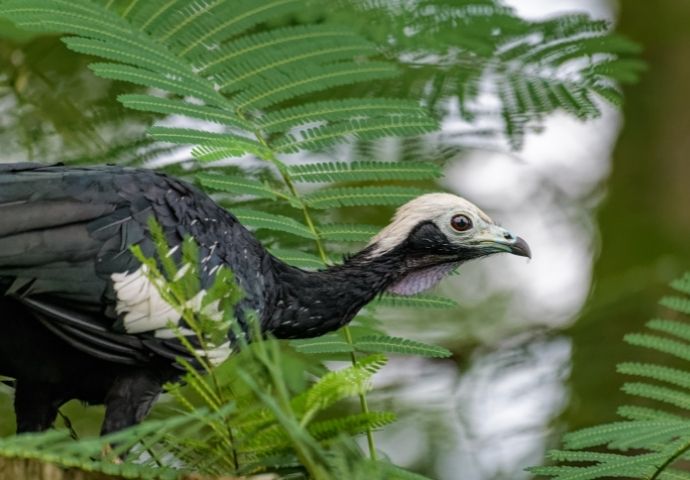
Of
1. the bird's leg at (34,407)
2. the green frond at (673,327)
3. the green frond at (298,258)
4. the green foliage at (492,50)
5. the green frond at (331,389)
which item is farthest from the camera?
the green foliage at (492,50)

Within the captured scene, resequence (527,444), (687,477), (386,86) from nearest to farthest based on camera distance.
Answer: (687,477) < (386,86) < (527,444)

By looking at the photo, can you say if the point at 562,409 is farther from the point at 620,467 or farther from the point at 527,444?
the point at 620,467

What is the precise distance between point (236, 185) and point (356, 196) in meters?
0.42

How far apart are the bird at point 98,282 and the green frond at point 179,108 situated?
0.26 m

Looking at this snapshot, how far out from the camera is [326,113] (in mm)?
4734

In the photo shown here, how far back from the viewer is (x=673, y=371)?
4.40 metres

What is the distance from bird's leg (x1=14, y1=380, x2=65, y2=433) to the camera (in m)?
4.05

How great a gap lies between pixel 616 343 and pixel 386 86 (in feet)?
7.86

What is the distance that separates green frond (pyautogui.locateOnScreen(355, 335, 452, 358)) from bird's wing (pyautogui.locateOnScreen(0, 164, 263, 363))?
26.5 inches

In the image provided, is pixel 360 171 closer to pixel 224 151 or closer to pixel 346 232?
pixel 346 232

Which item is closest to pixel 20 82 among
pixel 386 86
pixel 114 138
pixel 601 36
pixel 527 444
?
pixel 114 138

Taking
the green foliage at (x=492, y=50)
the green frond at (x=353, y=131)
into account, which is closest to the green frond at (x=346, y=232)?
the green frond at (x=353, y=131)

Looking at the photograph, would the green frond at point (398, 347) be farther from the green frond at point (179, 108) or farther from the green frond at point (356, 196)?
the green frond at point (179, 108)

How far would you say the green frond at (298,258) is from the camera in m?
4.82
